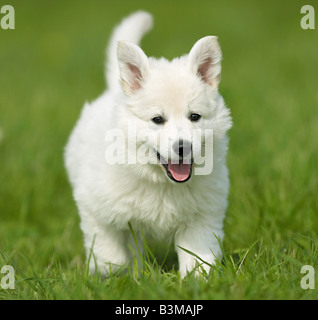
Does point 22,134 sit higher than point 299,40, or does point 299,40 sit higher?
point 299,40

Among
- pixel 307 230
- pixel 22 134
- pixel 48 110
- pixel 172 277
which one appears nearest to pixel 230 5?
pixel 48 110

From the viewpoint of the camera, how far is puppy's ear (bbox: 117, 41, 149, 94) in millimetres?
3258

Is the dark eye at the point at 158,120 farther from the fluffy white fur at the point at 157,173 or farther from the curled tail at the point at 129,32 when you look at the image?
the curled tail at the point at 129,32

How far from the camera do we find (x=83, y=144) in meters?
3.97

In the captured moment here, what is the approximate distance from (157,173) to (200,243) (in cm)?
54

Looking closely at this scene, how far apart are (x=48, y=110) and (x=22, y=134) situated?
88 cm

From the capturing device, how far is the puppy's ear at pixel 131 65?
3258 millimetres

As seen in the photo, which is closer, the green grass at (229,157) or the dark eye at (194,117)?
the green grass at (229,157)

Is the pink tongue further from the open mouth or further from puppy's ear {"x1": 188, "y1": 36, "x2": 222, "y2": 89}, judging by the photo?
puppy's ear {"x1": 188, "y1": 36, "x2": 222, "y2": 89}

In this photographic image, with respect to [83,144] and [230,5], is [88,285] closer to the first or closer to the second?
[83,144]

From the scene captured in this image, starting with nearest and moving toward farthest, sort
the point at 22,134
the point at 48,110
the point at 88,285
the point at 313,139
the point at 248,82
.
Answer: the point at 88,285
the point at 313,139
the point at 22,134
the point at 48,110
the point at 248,82

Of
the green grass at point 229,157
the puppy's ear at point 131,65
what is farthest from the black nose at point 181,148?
the green grass at point 229,157

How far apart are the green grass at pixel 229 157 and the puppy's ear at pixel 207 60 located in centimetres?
99
